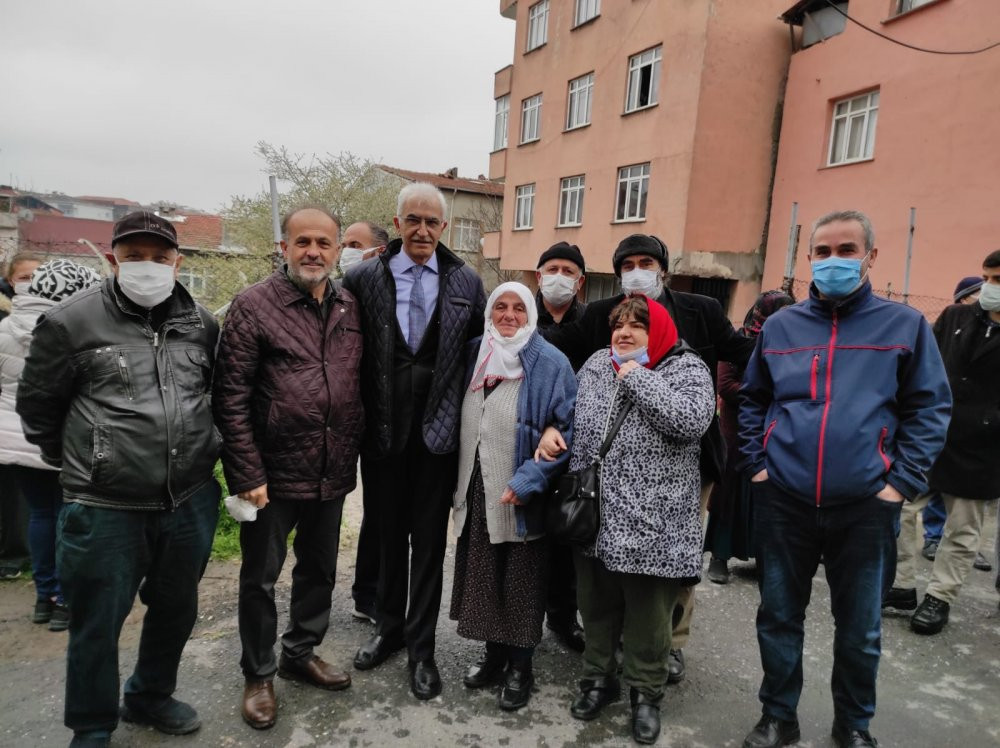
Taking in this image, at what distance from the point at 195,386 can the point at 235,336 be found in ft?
0.83

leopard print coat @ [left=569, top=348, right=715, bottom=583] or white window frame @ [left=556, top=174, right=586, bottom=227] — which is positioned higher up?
white window frame @ [left=556, top=174, right=586, bottom=227]

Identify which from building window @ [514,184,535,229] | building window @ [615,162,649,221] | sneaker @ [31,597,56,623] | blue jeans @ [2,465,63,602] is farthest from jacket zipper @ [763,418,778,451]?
building window @ [514,184,535,229]

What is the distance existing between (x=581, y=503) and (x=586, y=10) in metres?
18.1

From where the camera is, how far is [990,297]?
3.78 metres

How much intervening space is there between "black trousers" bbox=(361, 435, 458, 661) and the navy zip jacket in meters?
1.53

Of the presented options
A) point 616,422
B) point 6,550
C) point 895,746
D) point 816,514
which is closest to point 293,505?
point 616,422

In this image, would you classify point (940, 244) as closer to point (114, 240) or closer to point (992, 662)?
point (992, 662)

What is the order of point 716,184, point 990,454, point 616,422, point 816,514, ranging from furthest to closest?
point 716,184, point 990,454, point 616,422, point 816,514

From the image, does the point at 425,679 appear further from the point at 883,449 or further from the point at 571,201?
the point at 571,201

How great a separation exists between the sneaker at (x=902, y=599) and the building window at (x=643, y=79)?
13505mm

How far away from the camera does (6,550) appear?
13.0ft

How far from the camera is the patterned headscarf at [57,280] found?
314 cm

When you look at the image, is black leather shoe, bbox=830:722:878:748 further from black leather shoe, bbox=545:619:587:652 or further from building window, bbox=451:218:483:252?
building window, bbox=451:218:483:252

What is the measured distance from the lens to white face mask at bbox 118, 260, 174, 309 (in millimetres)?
2314
